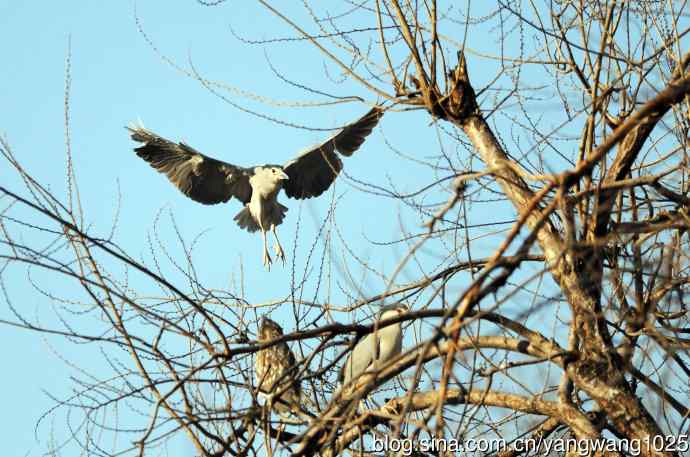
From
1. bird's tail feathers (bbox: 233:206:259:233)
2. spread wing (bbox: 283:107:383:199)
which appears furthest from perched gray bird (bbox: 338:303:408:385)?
bird's tail feathers (bbox: 233:206:259:233)

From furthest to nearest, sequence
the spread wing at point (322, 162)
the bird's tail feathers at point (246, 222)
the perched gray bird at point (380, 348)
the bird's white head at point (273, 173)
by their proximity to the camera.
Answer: the bird's tail feathers at point (246, 222) → the bird's white head at point (273, 173) → the spread wing at point (322, 162) → the perched gray bird at point (380, 348)

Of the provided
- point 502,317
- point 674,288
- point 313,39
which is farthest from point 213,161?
point 674,288

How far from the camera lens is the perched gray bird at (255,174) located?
879cm

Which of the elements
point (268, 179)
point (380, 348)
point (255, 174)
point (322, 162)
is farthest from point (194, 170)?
point (380, 348)

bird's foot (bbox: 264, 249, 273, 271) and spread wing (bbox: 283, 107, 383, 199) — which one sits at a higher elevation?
spread wing (bbox: 283, 107, 383, 199)

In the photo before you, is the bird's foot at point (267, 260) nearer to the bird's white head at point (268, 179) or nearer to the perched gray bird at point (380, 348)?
the bird's white head at point (268, 179)

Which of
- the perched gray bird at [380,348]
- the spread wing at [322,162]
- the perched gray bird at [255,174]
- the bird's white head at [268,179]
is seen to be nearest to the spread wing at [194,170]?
the perched gray bird at [255,174]

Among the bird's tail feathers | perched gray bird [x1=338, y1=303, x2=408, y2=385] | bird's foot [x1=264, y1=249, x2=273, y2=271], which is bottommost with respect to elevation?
perched gray bird [x1=338, y1=303, x2=408, y2=385]

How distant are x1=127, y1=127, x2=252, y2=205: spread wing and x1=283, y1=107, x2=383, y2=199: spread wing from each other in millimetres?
472

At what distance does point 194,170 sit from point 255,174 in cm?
60

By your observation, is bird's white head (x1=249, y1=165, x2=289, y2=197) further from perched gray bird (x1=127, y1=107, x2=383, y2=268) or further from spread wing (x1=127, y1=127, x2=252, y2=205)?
spread wing (x1=127, y1=127, x2=252, y2=205)

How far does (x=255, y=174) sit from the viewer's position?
938 centimetres

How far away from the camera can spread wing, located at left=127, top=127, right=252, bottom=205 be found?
8734 millimetres

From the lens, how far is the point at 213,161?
910 centimetres
